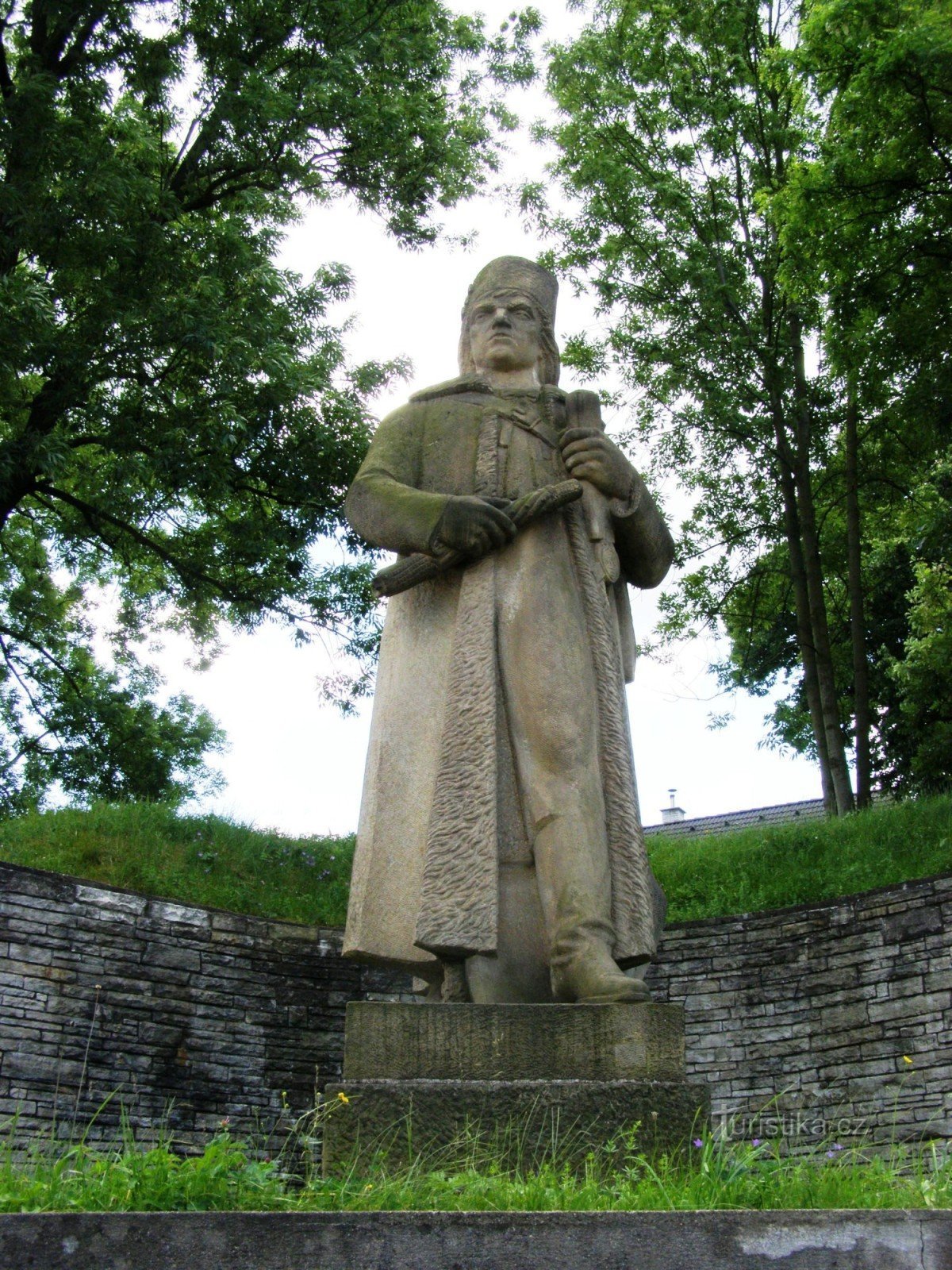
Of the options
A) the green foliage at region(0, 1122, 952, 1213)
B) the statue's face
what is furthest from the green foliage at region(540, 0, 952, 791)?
the green foliage at region(0, 1122, 952, 1213)

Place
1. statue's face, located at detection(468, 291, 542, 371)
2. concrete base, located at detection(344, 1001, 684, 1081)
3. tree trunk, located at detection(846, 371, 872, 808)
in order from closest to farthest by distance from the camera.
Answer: concrete base, located at detection(344, 1001, 684, 1081) → statue's face, located at detection(468, 291, 542, 371) → tree trunk, located at detection(846, 371, 872, 808)

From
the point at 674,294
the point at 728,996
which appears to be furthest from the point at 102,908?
the point at 674,294

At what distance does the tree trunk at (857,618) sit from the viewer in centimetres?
1510

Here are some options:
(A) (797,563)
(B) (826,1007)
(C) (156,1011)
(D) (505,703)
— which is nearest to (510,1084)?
(D) (505,703)

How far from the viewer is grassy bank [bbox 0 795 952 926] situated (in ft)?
35.7

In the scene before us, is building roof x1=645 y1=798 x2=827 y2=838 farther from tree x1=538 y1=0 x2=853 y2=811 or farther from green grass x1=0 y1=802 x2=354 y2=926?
green grass x1=0 y1=802 x2=354 y2=926

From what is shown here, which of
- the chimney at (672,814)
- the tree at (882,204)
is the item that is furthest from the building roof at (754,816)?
the tree at (882,204)

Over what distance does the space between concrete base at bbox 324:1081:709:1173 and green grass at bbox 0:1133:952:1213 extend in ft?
1.07

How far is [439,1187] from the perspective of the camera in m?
2.75

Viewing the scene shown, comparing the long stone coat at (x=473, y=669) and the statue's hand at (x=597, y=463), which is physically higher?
the statue's hand at (x=597, y=463)

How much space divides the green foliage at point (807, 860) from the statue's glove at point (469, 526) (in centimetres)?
687

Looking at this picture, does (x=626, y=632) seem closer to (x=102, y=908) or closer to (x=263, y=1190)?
(x=263, y=1190)

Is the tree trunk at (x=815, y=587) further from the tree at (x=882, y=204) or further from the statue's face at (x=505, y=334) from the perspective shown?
the statue's face at (x=505, y=334)

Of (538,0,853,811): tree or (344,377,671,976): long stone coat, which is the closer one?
(344,377,671,976): long stone coat
